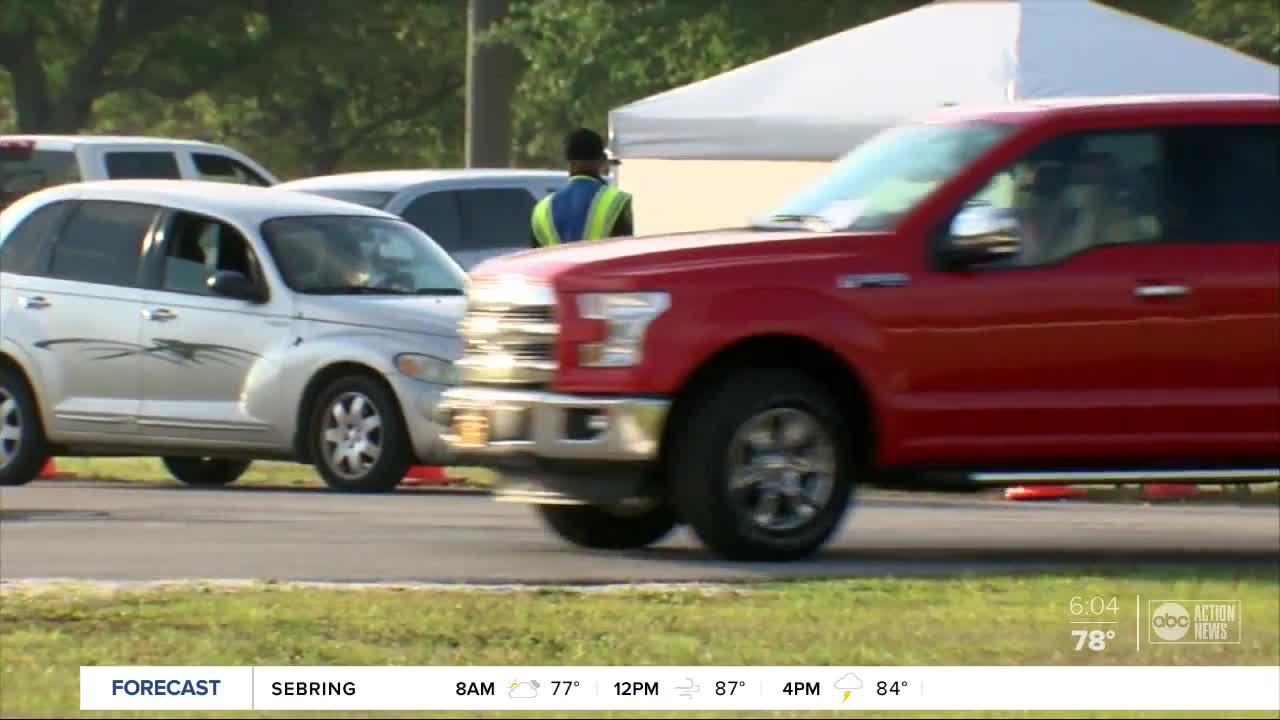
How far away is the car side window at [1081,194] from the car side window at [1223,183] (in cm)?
8

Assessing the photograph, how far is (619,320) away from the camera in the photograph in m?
12.2

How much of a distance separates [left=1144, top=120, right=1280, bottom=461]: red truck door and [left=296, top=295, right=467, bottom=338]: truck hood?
5324 millimetres

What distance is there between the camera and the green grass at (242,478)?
63.1 feet

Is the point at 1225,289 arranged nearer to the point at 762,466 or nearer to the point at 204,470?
the point at 762,466

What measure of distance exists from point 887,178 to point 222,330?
5.67 m

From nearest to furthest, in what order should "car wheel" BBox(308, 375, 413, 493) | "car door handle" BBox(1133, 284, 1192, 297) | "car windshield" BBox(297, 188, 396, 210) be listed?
"car door handle" BBox(1133, 284, 1192, 297) < "car wheel" BBox(308, 375, 413, 493) < "car windshield" BBox(297, 188, 396, 210)

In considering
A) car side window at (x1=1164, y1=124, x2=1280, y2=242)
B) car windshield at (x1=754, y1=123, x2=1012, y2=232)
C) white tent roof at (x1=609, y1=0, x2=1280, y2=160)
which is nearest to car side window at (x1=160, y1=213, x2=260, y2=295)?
car windshield at (x1=754, y1=123, x2=1012, y2=232)

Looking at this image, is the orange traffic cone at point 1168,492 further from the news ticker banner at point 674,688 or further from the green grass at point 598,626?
the news ticker banner at point 674,688

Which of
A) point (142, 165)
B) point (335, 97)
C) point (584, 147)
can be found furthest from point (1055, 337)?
point (335, 97)

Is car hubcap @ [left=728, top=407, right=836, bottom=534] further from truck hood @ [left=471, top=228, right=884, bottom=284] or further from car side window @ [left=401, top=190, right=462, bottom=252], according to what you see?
car side window @ [left=401, top=190, right=462, bottom=252]

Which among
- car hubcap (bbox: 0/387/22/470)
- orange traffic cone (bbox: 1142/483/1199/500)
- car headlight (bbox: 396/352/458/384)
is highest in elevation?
car headlight (bbox: 396/352/458/384)

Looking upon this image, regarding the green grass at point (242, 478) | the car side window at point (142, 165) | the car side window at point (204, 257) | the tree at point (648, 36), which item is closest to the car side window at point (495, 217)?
the green grass at point (242, 478)

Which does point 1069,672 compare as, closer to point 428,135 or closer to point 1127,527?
point 1127,527

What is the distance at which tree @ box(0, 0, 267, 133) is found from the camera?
152ft
